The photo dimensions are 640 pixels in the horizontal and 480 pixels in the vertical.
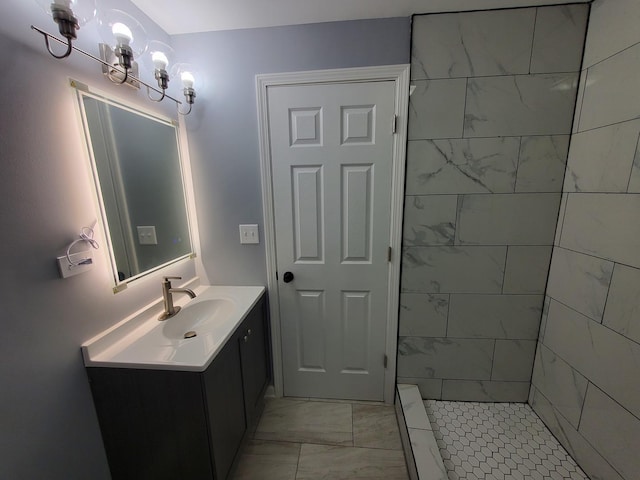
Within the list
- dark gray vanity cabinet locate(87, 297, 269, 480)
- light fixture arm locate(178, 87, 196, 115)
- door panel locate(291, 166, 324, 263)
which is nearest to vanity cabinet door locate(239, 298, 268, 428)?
dark gray vanity cabinet locate(87, 297, 269, 480)

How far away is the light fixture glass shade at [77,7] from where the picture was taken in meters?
0.75

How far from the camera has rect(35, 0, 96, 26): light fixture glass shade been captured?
749 mm

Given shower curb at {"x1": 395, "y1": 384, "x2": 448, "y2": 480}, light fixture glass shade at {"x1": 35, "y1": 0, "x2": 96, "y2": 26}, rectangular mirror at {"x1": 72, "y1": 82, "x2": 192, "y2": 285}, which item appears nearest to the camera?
light fixture glass shade at {"x1": 35, "y1": 0, "x2": 96, "y2": 26}

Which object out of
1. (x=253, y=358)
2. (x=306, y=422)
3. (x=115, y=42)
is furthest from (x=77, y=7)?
(x=306, y=422)

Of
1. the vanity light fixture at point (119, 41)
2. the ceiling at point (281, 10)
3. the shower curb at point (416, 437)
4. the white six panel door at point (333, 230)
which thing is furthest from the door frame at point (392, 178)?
the vanity light fixture at point (119, 41)

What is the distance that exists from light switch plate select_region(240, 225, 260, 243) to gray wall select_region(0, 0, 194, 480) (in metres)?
0.70

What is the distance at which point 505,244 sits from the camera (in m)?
1.44

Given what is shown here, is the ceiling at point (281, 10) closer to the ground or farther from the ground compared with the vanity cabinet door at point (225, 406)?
farther from the ground

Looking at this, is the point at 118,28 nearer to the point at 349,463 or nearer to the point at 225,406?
the point at 225,406

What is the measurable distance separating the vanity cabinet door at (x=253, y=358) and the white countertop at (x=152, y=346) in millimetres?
120

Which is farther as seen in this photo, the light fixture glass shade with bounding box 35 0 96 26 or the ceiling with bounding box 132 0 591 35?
the ceiling with bounding box 132 0 591 35

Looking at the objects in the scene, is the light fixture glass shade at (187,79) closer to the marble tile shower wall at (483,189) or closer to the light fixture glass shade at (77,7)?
the light fixture glass shade at (77,7)

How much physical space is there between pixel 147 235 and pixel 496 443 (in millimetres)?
2170

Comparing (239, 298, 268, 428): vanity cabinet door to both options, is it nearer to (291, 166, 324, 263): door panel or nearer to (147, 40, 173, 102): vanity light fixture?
(291, 166, 324, 263): door panel
